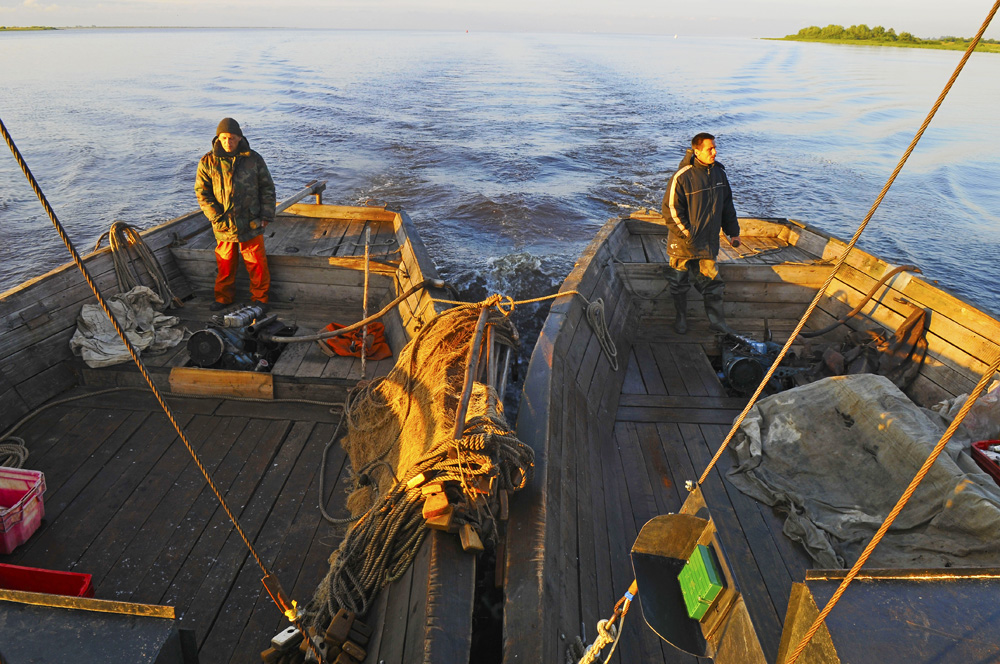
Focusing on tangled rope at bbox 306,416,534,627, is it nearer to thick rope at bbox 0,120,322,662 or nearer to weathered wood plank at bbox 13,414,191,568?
thick rope at bbox 0,120,322,662

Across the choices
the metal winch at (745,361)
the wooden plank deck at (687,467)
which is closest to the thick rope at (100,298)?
the wooden plank deck at (687,467)

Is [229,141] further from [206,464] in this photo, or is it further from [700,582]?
[700,582]

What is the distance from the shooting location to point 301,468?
3.94m

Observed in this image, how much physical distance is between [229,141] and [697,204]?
171 inches

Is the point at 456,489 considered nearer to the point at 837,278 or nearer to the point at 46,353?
the point at 46,353

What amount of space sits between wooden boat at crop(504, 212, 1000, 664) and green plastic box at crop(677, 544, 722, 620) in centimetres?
5

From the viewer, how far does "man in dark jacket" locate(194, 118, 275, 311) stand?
5254 mm

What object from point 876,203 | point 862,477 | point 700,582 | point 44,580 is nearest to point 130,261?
point 44,580

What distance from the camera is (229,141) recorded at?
5.20 m

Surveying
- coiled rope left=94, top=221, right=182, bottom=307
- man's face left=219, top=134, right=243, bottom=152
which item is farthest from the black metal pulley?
man's face left=219, top=134, right=243, bottom=152

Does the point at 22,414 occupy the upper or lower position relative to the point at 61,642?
lower

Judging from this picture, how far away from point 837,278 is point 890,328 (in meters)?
0.82

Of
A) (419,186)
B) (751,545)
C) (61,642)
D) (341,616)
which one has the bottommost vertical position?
(419,186)

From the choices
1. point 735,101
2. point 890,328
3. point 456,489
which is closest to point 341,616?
point 456,489
